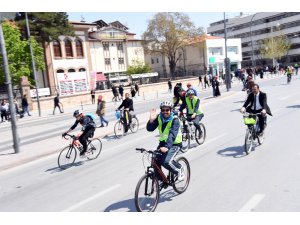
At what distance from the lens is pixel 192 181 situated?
7.17 m

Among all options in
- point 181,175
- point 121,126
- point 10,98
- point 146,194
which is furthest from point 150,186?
point 121,126

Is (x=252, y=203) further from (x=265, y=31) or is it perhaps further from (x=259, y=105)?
(x=265, y=31)

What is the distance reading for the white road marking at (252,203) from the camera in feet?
18.2

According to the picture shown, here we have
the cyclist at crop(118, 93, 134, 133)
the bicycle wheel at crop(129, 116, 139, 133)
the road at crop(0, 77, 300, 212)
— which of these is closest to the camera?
the road at crop(0, 77, 300, 212)

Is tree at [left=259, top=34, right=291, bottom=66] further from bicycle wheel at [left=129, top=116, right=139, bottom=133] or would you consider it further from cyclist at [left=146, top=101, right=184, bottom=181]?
cyclist at [left=146, top=101, right=184, bottom=181]

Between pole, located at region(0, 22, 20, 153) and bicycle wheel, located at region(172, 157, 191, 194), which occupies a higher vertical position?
pole, located at region(0, 22, 20, 153)

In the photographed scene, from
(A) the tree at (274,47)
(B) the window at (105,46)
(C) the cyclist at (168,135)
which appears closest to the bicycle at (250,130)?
(C) the cyclist at (168,135)

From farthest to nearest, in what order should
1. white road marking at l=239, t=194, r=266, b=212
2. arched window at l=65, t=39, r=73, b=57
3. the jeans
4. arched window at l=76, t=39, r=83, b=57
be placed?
arched window at l=76, t=39, r=83, b=57 < arched window at l=65, t=39, r=73, b=57 < the jeans < white road marking at l=239, t=194, r=266, b=212

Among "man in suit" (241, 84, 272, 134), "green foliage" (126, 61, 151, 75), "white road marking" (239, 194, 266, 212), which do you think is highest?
"green foliage" (126, 61, 151, 75)

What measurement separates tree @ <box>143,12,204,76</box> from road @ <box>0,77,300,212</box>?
50063 mm

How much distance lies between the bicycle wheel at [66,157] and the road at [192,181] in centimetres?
24

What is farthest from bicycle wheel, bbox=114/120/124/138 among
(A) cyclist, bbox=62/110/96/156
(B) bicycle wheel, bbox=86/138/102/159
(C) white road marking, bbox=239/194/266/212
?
(C) white road marking, bbox=239/194/266/212

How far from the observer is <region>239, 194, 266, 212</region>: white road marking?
5.54 metres
